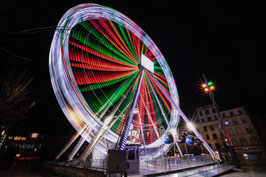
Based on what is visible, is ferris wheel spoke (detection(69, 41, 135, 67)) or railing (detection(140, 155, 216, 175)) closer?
ferris wheel spoke (detection(69, 41, 135, 67))

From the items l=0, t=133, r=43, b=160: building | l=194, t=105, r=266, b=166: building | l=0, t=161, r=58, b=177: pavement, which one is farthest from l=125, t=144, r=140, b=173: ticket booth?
l=0, t=133, r=43, b=160: building

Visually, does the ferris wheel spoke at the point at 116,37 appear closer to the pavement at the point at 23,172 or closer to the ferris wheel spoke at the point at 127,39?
the ferris wheel spoke at the point at 127,39

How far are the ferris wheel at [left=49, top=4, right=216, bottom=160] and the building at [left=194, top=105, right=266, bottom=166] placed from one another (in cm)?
1892

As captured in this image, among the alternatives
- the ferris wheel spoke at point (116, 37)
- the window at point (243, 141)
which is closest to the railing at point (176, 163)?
the ferris wheel spoke at point (116, 37)

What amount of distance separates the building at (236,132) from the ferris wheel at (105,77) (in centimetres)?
1892

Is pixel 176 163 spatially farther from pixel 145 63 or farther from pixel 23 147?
pixel 23 147

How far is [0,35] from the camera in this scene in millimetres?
3498

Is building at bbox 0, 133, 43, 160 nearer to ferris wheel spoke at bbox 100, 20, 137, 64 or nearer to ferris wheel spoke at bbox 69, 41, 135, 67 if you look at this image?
ferris wheel spoke at bbox 69, 41, 135, 67

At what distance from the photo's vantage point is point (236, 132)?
1277 inches

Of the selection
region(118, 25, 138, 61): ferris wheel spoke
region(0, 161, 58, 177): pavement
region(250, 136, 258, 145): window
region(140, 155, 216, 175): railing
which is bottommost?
region(0, 161, 58, 177): pavement

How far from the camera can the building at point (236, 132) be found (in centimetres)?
2775

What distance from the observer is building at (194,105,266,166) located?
1093 inches

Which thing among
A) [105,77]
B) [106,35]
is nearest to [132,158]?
[105,77]

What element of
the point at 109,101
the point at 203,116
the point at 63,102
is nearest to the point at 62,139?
the point at 109,101
